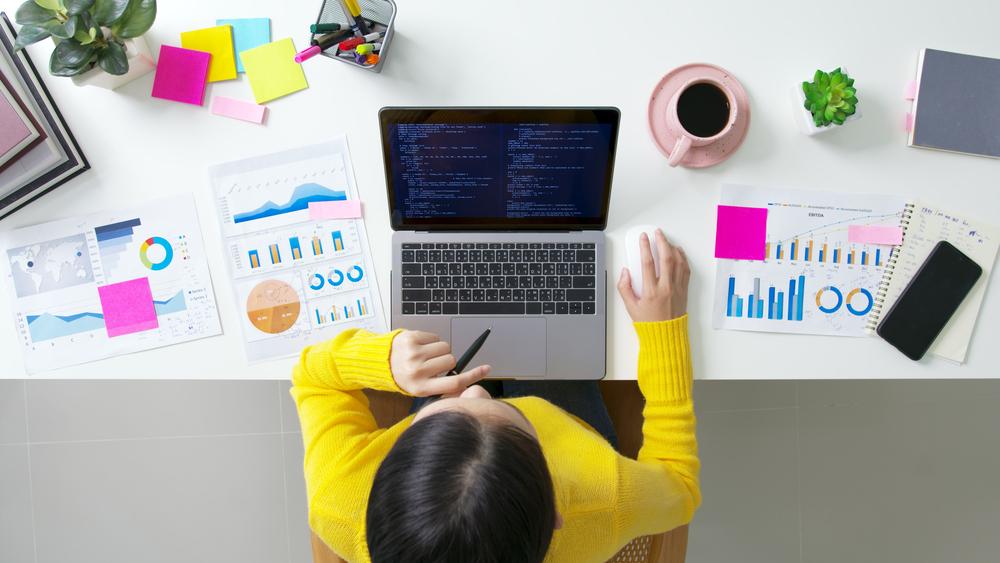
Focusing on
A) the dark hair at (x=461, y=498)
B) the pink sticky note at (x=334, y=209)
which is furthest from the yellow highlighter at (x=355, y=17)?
the dark hair at (x=461, y=498)

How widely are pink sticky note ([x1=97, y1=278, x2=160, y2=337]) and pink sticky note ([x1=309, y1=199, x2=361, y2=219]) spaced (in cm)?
27

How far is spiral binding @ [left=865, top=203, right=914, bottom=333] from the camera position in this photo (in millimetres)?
903

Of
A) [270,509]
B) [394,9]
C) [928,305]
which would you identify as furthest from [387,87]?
[270,509]

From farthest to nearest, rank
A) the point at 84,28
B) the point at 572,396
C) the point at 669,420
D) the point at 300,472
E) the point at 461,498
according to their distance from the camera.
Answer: the point at 300,472 → the point at 572,396 → the point at 669,420 → the point at 84,28 → the point at 461,498

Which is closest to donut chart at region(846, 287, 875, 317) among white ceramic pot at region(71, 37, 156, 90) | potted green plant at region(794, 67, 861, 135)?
potted green plant at region(794, 67, 861, 135)

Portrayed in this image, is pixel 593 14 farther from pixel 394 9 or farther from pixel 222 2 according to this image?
pixel 222 2

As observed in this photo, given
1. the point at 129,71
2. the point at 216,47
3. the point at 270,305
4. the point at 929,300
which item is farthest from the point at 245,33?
the point at 929,300

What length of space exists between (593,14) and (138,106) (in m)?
0.71

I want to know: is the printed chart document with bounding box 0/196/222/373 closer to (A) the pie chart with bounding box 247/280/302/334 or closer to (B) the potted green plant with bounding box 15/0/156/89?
(A) the pie chart with bounding box 247/280/302/334

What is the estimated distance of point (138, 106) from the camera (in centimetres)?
89

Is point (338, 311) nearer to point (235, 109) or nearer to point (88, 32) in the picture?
point (235, 109)

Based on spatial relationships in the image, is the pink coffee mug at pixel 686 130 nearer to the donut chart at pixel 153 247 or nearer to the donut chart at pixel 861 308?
the donut chart at pixel 861 308

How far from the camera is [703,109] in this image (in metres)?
0.87

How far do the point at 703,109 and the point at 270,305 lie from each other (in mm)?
711
